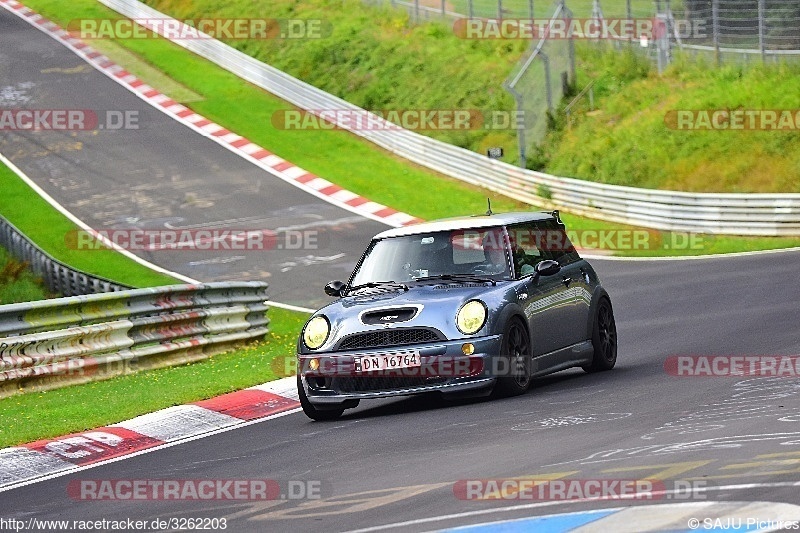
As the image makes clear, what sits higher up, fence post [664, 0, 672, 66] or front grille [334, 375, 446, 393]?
fence post [664, 0, 672, 66]

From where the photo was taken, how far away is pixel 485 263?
38.3 ft

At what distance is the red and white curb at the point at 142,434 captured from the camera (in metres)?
9.84

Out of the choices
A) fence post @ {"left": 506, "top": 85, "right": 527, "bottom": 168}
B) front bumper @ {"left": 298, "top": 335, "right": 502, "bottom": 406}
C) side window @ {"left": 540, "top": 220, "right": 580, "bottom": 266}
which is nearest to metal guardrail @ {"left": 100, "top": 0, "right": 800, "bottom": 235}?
fence post @ {"left": 506, "top": 85, "right": 527, "bottom": 168}

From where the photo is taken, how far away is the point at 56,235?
2841 cm

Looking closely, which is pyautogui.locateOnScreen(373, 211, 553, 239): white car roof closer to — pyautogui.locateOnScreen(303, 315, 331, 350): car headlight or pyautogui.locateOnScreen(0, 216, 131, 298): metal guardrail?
pyautogui.locateOnScreen(303, 315, 331, 350): car headlight

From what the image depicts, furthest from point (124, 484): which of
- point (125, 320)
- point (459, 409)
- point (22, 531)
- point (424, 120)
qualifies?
point (424, 120)

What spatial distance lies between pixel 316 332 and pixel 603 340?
112 inches

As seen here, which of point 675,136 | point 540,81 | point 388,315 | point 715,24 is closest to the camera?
point 388,315

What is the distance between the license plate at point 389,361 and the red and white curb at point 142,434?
1225mm

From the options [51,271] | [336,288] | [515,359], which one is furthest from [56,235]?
[515,359]

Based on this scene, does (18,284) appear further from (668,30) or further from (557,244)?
(668,30)

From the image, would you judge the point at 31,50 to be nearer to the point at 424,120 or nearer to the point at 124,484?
the point at 424,120

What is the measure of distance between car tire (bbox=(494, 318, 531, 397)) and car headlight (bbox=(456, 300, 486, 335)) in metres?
0.22

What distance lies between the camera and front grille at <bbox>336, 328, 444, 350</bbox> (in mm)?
10727
